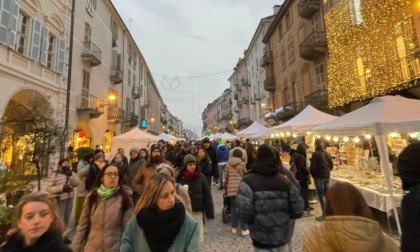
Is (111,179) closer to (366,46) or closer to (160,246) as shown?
(160,246)

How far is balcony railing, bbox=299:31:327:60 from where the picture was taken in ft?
53.2

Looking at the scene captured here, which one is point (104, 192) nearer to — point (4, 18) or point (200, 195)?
point (200, 195)

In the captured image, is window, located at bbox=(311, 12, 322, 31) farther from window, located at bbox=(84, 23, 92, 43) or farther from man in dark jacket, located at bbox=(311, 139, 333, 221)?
window, located at bbox=(84, 23, 92, 43)

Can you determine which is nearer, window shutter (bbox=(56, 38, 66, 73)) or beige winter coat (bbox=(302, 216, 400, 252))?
beige winter coat (bbox=(302, 216, 400, 252))

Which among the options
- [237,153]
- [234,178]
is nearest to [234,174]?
[234,178]

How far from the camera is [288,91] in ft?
77.3

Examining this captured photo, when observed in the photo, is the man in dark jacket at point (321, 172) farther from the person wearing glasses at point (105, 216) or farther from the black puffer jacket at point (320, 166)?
the person wearing glasses at point (105, 216)

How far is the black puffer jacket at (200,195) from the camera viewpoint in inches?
177

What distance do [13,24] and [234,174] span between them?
11190 mm

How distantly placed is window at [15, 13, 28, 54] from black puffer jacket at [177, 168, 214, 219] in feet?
37.4

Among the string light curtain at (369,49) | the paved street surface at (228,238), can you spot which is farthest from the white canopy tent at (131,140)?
the string light curtain at (369,49)

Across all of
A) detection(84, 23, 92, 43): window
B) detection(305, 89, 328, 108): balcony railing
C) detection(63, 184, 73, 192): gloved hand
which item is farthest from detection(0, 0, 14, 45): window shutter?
detection(305, 89, 328, 108): balcony railing

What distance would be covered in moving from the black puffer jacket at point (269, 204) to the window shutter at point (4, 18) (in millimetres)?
11748

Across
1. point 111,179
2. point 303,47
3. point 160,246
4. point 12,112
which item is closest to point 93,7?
point 12,112
